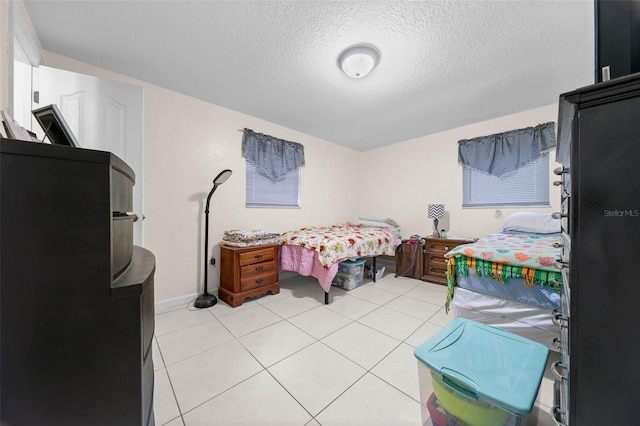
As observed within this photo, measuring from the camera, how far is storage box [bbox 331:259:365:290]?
294 centimetres

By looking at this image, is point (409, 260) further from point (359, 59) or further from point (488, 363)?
point (359, 59)

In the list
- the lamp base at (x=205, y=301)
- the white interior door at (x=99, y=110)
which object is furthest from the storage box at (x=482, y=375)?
the white interior door at (x=99, y=110)

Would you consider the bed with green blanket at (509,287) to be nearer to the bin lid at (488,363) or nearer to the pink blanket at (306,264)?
the bin lid at (488,363)

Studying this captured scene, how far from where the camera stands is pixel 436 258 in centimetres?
324

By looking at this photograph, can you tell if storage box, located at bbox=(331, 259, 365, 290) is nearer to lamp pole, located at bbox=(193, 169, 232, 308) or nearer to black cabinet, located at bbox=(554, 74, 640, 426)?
lamp pole, located at bbox=(193, 169, 232, 308)

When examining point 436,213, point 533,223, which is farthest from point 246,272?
point 533,223

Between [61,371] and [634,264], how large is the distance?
1.18 meters

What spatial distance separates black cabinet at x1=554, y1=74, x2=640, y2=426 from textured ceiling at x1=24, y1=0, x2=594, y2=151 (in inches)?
58.8

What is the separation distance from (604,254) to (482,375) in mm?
710

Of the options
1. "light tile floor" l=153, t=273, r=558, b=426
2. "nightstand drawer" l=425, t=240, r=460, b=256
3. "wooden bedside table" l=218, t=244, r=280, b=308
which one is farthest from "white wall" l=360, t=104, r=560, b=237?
"wooden bedside table" l=218, t=244, r=280, b=308

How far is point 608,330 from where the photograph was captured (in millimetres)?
456

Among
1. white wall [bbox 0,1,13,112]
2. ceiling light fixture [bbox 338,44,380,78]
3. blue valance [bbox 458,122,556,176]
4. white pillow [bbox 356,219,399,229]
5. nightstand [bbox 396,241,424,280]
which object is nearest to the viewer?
white wall [bbox 0,1,13,112]

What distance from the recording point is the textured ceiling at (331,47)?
4.80ft

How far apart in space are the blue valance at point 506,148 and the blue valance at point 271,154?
259 cm
